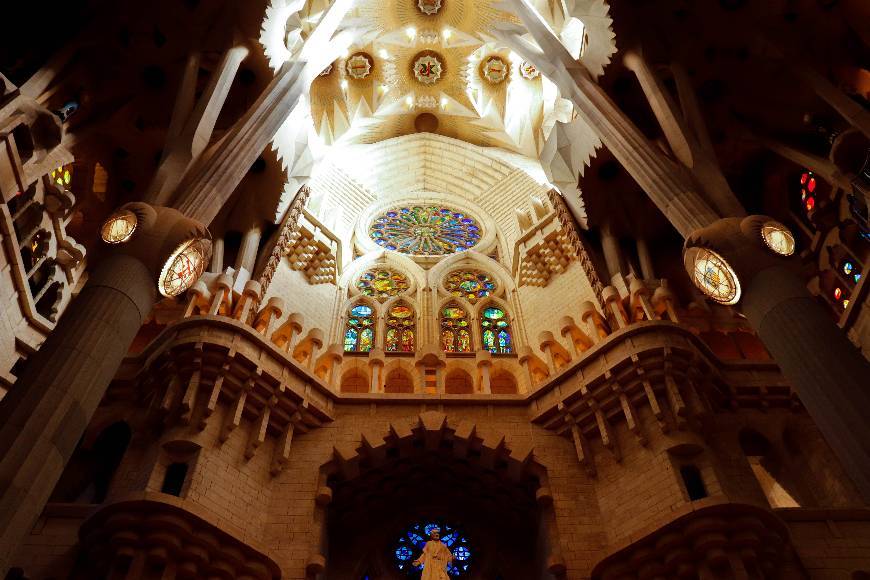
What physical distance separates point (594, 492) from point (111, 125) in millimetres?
9499

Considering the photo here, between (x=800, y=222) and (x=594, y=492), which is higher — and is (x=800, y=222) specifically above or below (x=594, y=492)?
above

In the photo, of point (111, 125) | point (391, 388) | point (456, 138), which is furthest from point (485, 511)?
point (456, 138)

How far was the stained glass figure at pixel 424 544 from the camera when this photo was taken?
1158 centimetres

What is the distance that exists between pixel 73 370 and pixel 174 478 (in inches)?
145

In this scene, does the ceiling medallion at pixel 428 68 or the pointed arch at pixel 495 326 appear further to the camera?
the ceiling medallion at pixel 428 68

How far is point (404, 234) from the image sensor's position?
1816 centimetres

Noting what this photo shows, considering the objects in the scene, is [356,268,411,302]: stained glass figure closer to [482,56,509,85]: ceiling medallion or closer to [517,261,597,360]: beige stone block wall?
[517,261,597,360]: beige stone block wall

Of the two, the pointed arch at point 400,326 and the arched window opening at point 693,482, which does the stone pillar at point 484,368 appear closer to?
the pointed arch at point 400,326

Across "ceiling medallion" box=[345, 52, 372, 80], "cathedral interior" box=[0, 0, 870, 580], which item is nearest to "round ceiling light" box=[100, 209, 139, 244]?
"cathedral interior" box=[0, 0, 870, 580]

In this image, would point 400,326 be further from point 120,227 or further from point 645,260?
point 120,227

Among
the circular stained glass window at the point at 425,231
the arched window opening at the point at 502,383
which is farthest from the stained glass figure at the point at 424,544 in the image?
the circular stained glass window at the point at 425,231

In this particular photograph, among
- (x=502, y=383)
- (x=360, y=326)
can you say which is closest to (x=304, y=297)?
(x=360, y=326)

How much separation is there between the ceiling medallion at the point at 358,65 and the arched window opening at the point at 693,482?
1329cm

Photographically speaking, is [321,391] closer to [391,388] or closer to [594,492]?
[391,388]
